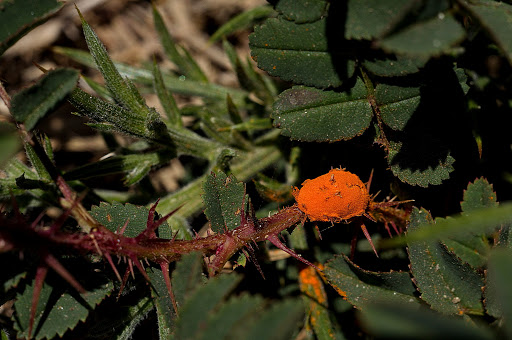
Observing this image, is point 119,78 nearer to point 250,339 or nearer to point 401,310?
point 250,339

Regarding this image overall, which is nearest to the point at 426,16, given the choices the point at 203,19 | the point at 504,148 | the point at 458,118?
the point at 458,118

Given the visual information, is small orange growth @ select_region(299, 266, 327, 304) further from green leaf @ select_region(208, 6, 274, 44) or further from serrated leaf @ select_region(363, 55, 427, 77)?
green leaf @ select_region(208, 6, 274, 44)

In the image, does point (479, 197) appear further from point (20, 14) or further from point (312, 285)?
point (20, 14)

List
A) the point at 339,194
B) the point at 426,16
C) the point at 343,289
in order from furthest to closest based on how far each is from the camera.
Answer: the point at 343,289 < the point at 339,194 < the point at 426,16

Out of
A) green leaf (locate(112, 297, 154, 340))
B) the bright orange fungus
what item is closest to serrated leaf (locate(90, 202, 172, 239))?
green leaf (locate(112, 297, 154, 340))

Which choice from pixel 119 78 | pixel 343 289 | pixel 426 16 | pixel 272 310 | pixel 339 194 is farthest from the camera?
pixel 119 78

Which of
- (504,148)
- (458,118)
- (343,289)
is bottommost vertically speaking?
(504,148)
